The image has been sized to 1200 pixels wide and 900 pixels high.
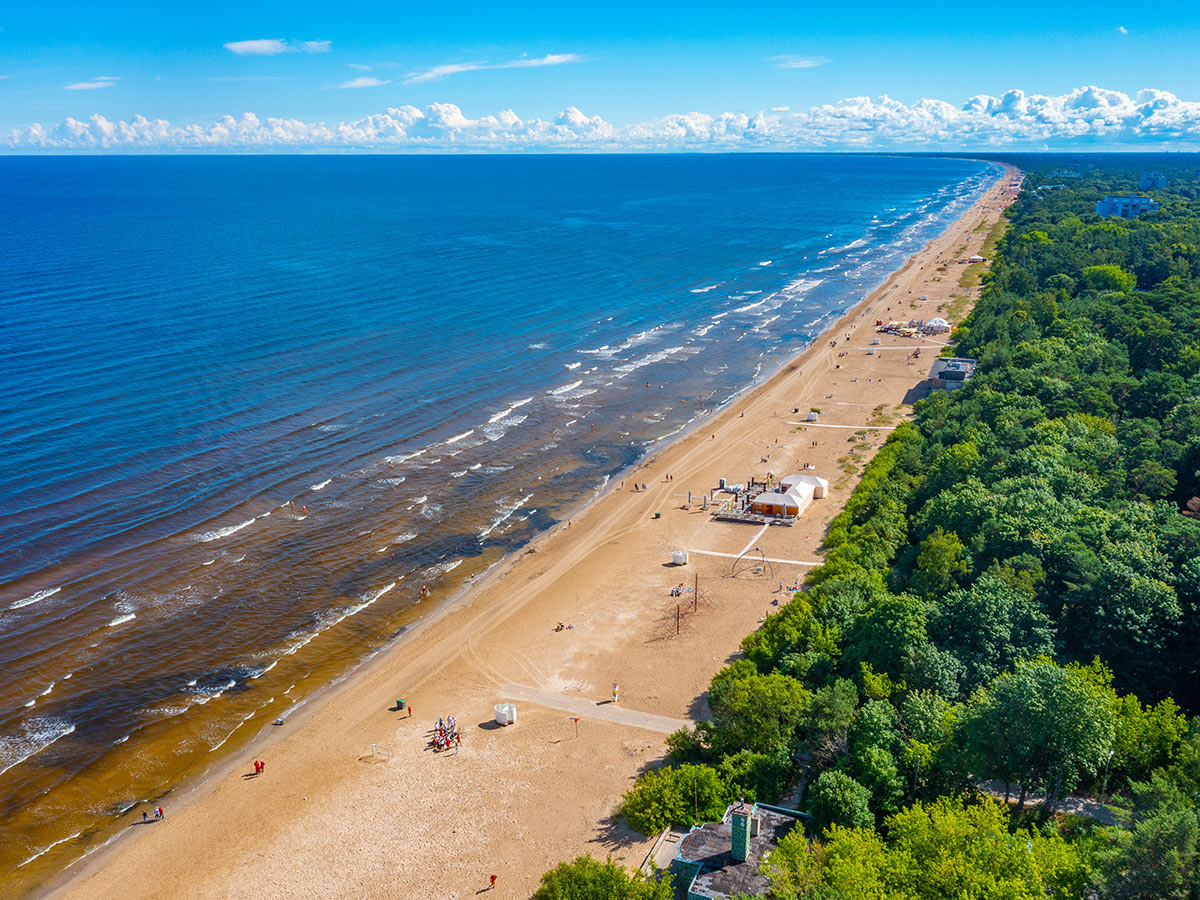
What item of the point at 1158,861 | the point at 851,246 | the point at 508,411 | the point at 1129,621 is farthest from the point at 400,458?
the point at 851,246

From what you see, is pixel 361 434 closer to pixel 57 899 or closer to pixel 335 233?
pixel 57 899

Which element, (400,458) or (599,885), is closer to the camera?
(599,885)

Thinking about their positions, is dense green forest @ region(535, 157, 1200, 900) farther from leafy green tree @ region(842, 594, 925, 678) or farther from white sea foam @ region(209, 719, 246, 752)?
white sea foam @ region(209, 719, 246, 752)

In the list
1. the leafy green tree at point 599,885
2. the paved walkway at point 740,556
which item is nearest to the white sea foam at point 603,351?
the paved walkway at point 740,556

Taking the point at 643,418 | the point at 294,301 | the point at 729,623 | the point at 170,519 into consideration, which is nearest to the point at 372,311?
the point at 294,301

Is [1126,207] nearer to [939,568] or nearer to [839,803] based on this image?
[939,568]

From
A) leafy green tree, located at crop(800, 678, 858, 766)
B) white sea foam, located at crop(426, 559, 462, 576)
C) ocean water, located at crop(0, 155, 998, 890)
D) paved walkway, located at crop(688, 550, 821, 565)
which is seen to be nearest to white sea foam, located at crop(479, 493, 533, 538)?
ocean water, located at crop(0, 155, 998, 890)

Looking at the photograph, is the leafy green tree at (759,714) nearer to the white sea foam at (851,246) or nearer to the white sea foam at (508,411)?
the white sea foam at (508,411)
